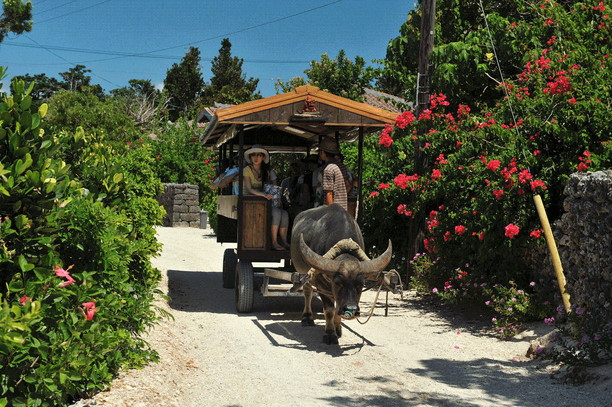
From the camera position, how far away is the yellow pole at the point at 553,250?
773 cm

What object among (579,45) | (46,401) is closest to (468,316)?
(579,45)

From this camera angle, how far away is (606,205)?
270 inches

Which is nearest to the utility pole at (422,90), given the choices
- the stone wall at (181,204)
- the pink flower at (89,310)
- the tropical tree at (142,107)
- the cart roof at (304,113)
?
the cart roof at (304,113)

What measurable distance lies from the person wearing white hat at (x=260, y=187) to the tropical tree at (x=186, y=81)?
46.2 metres

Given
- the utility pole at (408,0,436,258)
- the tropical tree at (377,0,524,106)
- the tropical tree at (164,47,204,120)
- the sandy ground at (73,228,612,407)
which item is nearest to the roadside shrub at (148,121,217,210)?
the tropical tree at (377,0,524,106)

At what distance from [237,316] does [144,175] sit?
7.95 ft

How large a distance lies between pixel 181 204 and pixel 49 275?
22015mm

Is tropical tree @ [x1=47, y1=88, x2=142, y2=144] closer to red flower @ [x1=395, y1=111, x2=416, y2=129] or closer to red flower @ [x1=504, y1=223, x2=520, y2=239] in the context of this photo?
red flower @ [x1=395, y1=111, x2=416, y2=129]

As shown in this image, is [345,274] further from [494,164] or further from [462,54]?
[462,54]

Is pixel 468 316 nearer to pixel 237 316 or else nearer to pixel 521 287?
pixel 521 287

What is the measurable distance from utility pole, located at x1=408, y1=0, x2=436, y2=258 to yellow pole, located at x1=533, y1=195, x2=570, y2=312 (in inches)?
145

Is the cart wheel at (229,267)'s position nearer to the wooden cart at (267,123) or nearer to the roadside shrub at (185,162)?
the wooden cart at (267,123)

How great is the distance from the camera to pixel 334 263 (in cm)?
729

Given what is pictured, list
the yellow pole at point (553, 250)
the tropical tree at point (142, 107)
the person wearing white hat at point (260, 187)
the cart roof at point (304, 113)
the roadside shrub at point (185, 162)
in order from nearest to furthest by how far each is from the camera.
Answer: the yellow pole at point (553, 250) < the cart roof at point (304, 113) < the person wearing white hat at point (260, 187) < the roadside shrub at point (185, 162) < the tropical tree at point (142, 107)
